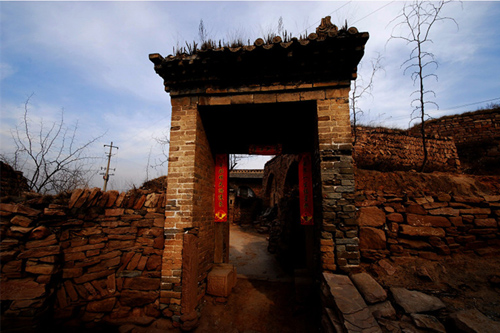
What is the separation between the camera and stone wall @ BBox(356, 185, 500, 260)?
3.46 meters

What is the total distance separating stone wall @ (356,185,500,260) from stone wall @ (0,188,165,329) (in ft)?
13.4

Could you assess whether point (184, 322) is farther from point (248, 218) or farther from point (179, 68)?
point (248, 218)

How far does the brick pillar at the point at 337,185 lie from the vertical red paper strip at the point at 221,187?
2.65 metres

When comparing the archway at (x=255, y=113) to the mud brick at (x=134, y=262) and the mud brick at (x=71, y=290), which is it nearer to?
the mud brick at (x=134, y=262)

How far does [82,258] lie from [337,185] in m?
4.86

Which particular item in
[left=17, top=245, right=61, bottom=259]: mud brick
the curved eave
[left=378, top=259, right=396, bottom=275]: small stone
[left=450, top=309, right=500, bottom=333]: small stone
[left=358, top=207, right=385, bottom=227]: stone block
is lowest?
[left=450, top=309, right=500, bottom=333]: small stone

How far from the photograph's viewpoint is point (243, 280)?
227 inches

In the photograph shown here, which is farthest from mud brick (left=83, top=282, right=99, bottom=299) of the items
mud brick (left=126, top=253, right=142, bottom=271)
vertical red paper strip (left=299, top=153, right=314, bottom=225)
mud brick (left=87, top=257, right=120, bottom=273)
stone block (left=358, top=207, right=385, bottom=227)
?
stone block (left=358, top=207, right=385, bottom=227)

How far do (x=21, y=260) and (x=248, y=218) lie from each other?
52.8 ft

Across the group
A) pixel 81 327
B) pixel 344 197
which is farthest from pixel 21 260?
pixel 344 197

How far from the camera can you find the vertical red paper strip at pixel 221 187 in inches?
204

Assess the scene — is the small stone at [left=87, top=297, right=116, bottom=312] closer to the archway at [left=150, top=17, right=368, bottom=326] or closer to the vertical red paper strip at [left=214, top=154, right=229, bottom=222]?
the archway at [left=150, top=17, right=368, bottom=326]

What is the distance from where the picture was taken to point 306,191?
4.89 metres

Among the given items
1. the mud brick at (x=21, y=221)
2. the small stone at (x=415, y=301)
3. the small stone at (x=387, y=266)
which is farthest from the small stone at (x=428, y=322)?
the mud brick at (x=21, y=221)
